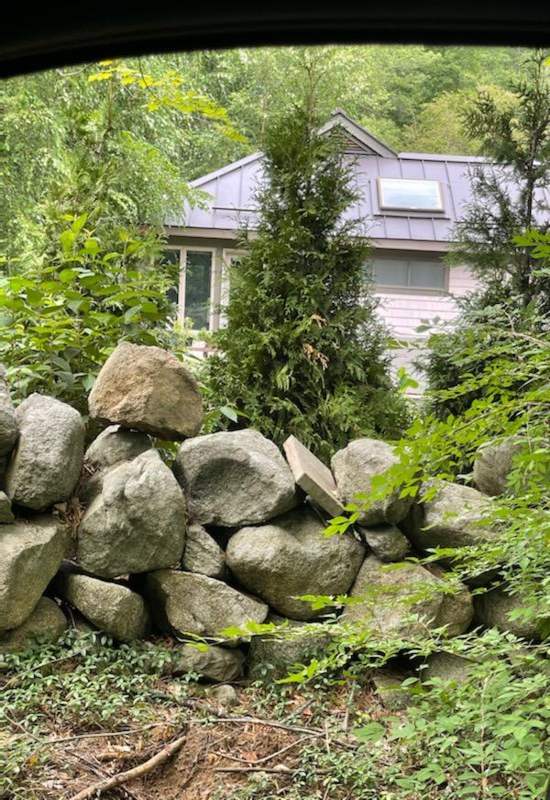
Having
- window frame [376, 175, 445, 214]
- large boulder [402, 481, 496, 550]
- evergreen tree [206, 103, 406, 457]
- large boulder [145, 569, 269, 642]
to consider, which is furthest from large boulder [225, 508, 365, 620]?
window frame [376, 175, 445, 214]

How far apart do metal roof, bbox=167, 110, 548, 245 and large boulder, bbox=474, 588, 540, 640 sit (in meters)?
6.76

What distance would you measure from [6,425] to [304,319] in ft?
6.04

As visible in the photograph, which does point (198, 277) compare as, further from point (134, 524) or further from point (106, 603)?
point (106, 603)

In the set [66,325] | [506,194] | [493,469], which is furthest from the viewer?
[506,194]

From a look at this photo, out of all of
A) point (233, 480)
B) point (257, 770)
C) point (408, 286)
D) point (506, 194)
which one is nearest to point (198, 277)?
point (408, 286)

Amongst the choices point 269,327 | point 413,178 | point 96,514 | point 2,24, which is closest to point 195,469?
point 96,514

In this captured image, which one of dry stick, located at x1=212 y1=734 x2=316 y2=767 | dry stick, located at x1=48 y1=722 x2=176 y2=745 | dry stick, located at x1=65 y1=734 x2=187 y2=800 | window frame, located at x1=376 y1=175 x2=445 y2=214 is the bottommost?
dry stick, located at x1=212 y1=734 x2=316 y2=767

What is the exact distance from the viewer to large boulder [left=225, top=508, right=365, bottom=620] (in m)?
3.97

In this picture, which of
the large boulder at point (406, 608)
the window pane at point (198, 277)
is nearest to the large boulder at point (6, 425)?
the large boulder at point (406, 608)

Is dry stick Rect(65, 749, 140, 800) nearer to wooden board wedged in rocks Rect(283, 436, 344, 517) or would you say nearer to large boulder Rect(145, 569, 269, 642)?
large boulder Rect(145, 569, 269, 642)

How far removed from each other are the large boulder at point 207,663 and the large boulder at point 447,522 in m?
1.07

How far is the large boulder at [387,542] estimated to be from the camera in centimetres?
408

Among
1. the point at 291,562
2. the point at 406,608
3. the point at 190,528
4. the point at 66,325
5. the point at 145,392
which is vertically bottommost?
the point at 406,608

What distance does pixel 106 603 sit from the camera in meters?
3.78
